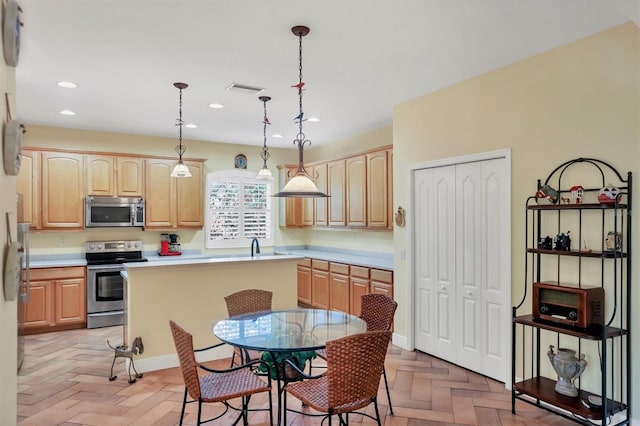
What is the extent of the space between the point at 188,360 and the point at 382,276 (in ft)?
9.83

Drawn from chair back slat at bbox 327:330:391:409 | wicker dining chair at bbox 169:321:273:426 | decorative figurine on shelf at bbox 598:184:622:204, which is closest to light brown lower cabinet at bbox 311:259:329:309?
wicker dining chair at bbox 169:321:273:426

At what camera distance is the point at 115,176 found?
230 inches

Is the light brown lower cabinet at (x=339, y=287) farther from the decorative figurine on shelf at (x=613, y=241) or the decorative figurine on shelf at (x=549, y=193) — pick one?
the decorative figurine on shelf at (x=613, y=241)

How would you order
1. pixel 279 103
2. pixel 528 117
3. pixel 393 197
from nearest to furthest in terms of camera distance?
pixel 528 117
pixel 279 103
pixel 393 197

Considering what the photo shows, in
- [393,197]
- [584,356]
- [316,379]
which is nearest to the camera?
[316,379]

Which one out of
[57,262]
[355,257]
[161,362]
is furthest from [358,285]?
[57,262]

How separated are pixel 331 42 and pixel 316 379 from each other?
2335 mm

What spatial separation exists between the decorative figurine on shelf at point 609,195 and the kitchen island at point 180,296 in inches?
120

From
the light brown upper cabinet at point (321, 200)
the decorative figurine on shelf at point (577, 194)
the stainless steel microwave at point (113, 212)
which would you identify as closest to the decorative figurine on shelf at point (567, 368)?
the decorative figurine on shelf at point (577, 194)

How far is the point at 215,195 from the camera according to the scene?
22.5ft

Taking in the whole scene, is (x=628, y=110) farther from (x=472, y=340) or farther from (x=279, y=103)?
(x=279, y=103)

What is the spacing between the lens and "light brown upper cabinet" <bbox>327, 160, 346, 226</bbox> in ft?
19.6

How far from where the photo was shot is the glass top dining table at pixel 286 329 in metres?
2.49

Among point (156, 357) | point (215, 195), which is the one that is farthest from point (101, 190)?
point (156, 357)
